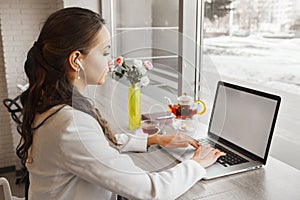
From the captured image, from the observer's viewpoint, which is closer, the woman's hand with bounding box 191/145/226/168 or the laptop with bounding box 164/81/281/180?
the woman's hand with bounding box 191/145/226/168

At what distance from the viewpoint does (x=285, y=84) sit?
1494mm

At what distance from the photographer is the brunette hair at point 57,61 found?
95cm

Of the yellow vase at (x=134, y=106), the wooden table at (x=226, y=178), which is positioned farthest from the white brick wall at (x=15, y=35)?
the wooden table at (x=226, y=178)

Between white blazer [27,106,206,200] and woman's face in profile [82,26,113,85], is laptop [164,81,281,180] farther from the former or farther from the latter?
woman's face in profile [82,26,113,85]

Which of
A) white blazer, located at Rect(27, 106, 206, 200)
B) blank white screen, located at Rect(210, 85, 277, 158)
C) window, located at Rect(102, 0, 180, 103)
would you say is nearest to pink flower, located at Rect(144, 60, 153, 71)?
window, located at Rect(102, 0, 180, 103)

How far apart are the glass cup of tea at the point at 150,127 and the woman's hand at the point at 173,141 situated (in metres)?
0.08

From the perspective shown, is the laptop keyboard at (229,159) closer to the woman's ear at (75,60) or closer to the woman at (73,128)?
the woman at (73,128)

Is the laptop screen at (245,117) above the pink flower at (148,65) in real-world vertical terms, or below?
below

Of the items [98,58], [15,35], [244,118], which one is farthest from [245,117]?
[15,35]

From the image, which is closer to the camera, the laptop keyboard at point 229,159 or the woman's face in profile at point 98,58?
the woman's face in profile at point 98,58

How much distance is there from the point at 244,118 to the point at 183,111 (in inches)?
11.3

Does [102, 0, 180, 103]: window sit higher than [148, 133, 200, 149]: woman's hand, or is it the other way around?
[102, 0, 180, 103]: window

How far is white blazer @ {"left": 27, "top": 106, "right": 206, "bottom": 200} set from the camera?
2.95 ft

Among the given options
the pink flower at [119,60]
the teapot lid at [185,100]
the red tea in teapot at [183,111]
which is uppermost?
the pink flower at [119,60]
